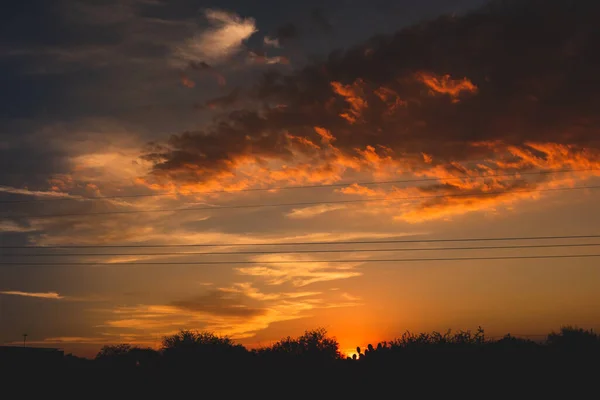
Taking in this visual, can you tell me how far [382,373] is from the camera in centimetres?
5109

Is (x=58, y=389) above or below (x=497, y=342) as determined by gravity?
below

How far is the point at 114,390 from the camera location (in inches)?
2087

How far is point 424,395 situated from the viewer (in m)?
45.8

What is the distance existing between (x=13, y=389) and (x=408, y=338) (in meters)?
40.7

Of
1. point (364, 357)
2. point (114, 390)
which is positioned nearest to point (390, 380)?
point (364, 357)

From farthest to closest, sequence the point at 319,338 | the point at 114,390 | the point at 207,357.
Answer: the point at 319,338, the point at 207,357, the point at 114,390

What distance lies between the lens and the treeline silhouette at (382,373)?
44.8 meters

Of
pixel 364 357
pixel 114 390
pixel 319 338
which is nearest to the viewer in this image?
pixel 114 390

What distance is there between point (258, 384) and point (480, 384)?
1938cm

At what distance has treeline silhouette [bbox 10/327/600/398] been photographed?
147ft

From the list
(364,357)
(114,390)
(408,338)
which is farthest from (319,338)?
(114,390)

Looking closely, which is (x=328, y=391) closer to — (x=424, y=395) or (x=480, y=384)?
(x=424, y=395)

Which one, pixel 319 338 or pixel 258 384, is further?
pixel 319 338

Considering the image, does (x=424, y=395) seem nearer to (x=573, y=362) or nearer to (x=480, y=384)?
(x=480, y=384)
